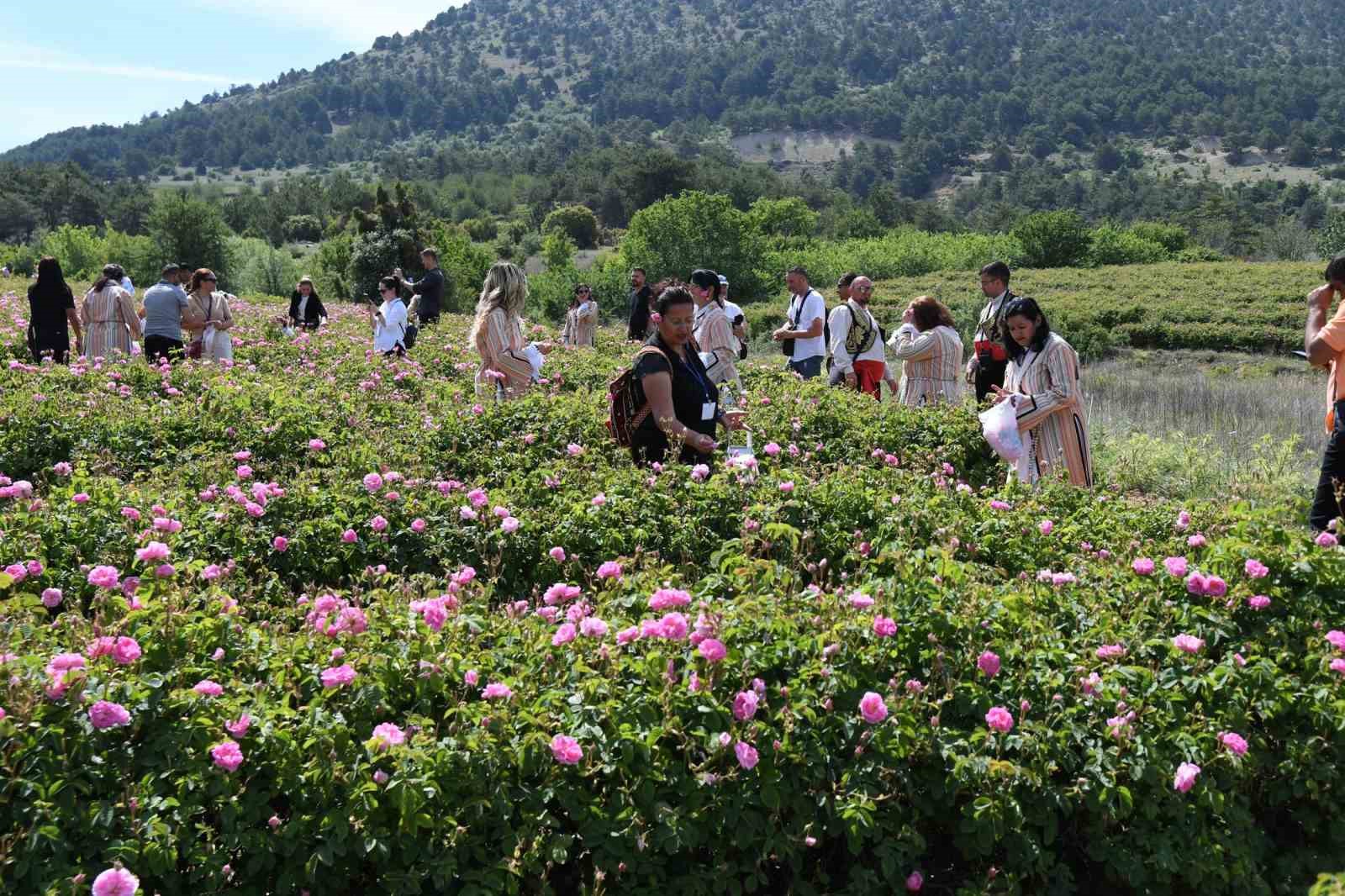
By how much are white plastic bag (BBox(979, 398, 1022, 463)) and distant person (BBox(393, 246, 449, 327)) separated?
8651 millimetres

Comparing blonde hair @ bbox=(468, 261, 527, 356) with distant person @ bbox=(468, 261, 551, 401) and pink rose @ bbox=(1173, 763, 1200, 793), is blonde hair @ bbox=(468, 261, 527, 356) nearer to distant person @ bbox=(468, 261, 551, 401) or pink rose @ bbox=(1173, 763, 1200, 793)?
distant person @ bbox=(468, 261, 551, 401)

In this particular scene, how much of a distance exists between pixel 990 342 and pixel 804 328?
2.75 metres

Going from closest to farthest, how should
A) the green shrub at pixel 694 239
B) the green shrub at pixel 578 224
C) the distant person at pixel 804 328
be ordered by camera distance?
1. the distant person at pixel 804 328
2. the green shrub at pixel 694 239
3. the green shrub at pixel 578 224

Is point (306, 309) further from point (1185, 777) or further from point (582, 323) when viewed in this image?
point (1185, 777)

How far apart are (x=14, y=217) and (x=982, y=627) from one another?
9532 centimetres

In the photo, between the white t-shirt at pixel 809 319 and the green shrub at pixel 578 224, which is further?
the green shrub at pixel 578 224

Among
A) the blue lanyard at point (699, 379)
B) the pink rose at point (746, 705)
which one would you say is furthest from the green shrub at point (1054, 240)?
the pink rose at point (746, 705)

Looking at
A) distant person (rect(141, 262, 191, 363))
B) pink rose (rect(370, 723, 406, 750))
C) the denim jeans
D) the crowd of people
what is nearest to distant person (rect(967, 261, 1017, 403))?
the crowd of people

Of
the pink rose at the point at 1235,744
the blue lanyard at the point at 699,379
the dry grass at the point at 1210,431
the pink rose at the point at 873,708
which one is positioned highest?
the blue lanyard at the point at 699,379

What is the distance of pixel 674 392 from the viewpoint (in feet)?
17.9

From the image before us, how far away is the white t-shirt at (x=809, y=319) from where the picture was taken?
10.0 meters

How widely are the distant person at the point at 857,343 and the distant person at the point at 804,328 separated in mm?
511

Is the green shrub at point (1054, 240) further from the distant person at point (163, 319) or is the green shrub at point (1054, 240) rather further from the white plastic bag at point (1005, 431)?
the white plastic bag at point (1005, 431)

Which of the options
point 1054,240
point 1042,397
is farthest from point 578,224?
point 1042,397
